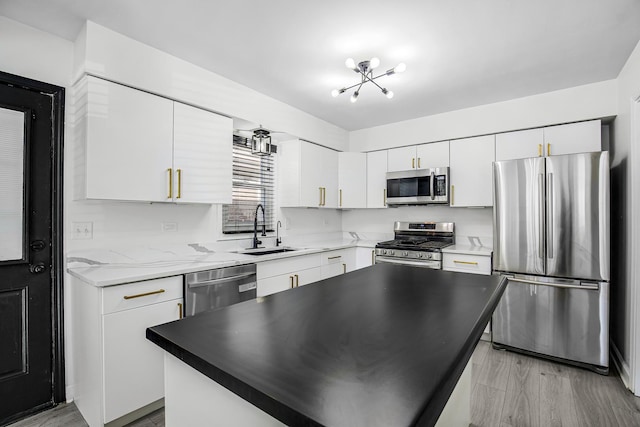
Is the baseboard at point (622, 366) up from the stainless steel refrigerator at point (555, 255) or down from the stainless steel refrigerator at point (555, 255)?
down

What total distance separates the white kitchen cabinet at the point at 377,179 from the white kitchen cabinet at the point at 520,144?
1346 mm

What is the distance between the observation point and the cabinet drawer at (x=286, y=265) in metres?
2.72

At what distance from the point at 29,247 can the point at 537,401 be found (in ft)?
11.8

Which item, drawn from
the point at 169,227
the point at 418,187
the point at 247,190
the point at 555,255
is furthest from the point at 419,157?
the point at 169,227

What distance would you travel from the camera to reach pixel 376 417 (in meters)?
0.52

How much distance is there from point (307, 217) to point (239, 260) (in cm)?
179

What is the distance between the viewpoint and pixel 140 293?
6.28ft

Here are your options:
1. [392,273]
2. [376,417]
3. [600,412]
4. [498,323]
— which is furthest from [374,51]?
[600,412]

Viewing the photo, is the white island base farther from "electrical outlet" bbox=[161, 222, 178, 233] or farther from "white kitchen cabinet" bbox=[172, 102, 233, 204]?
"electrical outlet" bbox=[161, 222, 178, 233]

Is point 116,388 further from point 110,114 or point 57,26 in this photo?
point 57,26

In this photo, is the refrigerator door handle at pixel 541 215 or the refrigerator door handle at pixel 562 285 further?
the refrigerator door handle at pixel 541 215

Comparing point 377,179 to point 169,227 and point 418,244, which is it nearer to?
point 418,244

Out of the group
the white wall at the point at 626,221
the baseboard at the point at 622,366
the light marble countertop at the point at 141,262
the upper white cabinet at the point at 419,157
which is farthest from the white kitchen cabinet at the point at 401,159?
the baseboard at the point at 622,366

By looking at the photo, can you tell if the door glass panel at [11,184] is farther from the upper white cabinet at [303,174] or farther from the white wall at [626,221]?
the white wall at [626,221]
